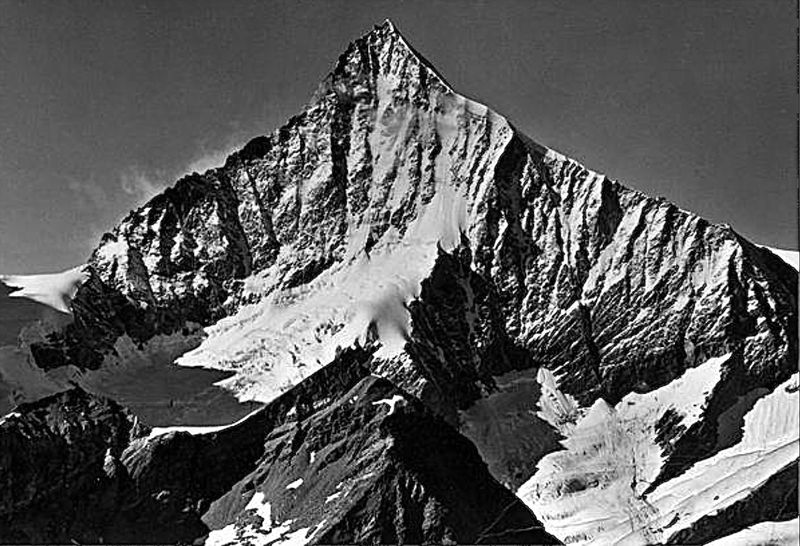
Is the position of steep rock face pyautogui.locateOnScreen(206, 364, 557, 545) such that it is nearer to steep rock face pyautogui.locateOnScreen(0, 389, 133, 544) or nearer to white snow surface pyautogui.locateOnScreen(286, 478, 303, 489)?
white snow surface pyautogui.locateOnScreen(286, 478, 303, 489)

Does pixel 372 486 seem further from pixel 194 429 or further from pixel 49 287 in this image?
pixel 49 287

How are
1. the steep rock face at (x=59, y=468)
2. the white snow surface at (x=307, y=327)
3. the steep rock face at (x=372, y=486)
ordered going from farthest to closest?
the white snow surface at (x=307, y=327), the steep rock face at (x=59, y=468), the steep rock face at (x=372, y=486)

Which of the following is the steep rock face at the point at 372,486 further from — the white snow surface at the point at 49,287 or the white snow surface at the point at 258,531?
the white snow surface at the point at 49,287

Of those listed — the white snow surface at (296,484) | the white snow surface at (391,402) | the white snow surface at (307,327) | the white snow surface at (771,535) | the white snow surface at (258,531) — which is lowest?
the white snow surface at (771,535)

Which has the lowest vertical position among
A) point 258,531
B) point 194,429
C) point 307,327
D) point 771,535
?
point 771,535

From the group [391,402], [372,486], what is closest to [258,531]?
[372,486]

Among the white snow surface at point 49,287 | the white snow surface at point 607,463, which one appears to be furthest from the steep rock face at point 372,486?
the white snow surface at point 49,287
